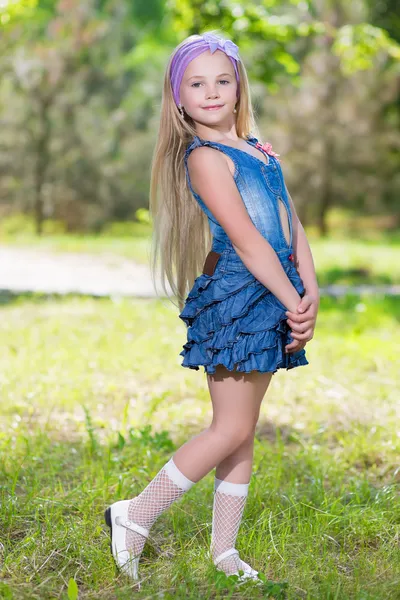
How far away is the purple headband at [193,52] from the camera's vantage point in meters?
2.27

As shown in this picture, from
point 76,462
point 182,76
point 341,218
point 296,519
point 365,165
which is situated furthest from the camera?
point 341,218

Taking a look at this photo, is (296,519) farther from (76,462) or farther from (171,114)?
(171,114)

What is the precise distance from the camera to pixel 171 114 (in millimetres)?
2344

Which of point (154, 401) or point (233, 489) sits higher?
point (233, 489)

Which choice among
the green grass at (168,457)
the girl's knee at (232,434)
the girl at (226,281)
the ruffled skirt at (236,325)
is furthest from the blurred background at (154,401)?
the ruffled skirt at (236,325)

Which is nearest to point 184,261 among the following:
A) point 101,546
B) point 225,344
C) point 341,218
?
point 225,344

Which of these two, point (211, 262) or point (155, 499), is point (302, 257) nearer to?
point (211, 262)

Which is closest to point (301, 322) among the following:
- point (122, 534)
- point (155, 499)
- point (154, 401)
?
point (155, 499)

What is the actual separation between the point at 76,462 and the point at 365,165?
16.6 metres

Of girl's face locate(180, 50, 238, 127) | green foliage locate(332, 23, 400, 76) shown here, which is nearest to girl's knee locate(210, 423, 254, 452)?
girl's face locate(180, 50, 238, 127)

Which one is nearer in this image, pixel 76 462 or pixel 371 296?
pixel 76 462

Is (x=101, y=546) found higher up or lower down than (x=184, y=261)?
lower down

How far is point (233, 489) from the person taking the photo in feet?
7.53

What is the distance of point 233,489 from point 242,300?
1.78 ft
